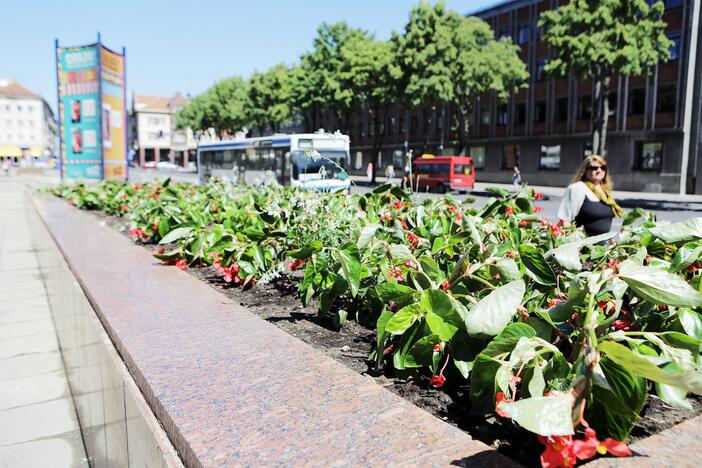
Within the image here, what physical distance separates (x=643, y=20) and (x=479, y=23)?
14.9 metres

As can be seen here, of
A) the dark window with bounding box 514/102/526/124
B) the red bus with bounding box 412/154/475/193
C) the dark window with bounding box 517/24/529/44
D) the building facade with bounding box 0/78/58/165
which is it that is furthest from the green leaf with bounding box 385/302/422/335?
the building facade with bounding box 0/78/58/165

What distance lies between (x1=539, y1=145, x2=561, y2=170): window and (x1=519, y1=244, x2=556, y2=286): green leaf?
40184 millimetres

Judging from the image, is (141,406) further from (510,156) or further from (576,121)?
(510,156)

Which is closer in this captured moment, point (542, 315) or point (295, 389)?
point (542, 315)

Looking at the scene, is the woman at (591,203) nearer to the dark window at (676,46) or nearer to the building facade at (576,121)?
the building facade at (576,121)

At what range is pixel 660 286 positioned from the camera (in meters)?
1.42

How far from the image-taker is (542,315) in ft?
5.32

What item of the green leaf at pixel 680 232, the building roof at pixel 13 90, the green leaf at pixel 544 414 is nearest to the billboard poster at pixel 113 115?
the green leaf at pixel 680 232

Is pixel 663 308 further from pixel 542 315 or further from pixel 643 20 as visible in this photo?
pixel 643 20

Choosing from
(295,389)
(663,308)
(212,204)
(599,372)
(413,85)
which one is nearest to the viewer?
(599,372)

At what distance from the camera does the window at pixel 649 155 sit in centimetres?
3381

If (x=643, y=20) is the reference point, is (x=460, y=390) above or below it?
below

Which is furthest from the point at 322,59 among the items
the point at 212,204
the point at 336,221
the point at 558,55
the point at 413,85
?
the point at 336,221

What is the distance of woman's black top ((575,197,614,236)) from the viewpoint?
5.57 meters
